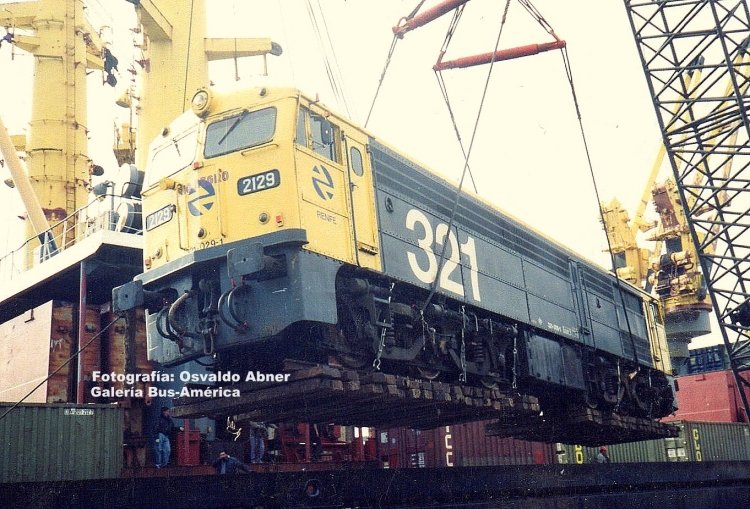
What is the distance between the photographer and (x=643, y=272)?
130ft

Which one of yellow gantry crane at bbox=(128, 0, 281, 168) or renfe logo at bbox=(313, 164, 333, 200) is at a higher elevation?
yellow gantry crane at bbox=(128, 0, 281, 168)

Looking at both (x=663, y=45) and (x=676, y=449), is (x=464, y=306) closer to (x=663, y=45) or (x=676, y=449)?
(x=663, y=45)

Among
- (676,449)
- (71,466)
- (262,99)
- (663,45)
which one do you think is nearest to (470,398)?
(262,99)

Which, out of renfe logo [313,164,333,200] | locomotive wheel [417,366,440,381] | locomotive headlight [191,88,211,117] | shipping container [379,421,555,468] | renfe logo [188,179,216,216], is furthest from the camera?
shipping container [379,421,555,468]

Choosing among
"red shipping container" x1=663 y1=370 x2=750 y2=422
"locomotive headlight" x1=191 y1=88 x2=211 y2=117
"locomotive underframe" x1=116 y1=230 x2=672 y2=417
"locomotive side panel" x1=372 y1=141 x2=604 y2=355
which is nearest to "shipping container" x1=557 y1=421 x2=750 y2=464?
"red shipping container" x1=663 y1=370 x2=750 y2=422

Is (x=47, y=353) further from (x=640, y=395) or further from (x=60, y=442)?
(x=640, y=395)

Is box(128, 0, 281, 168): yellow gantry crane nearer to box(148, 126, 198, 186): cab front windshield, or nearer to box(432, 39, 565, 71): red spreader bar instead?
box(432, 39, 565, 71): red spreader bar

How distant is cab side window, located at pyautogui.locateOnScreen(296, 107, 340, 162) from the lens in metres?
8.94

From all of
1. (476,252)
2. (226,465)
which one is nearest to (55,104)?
(226,465)

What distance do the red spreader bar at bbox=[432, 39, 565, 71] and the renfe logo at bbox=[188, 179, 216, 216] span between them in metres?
9.41

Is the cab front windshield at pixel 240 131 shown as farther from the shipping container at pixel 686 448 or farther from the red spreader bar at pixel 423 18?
the shipping container at pixel 686 448

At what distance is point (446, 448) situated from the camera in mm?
20781

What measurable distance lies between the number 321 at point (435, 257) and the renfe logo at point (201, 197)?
2.62m

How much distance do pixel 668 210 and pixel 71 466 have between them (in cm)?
3217
